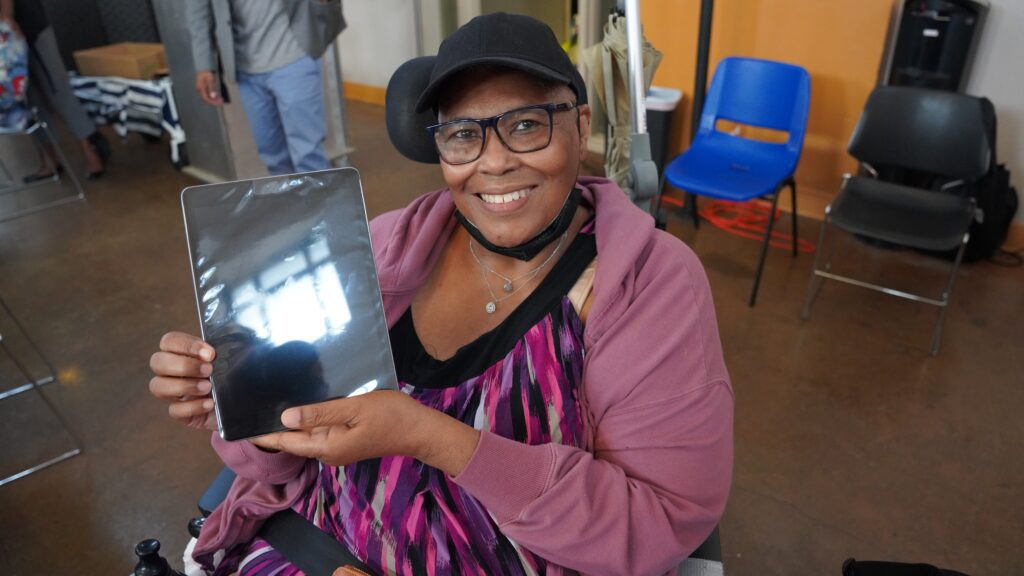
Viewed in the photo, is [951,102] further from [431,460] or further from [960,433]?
[431,460]

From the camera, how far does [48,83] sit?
14.7ft

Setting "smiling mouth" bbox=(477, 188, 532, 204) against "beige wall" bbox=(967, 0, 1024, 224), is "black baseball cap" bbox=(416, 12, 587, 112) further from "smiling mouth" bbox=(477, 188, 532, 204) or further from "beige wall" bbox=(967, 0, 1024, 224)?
"beige wall" bbox=(967, 0, 1024, 224)

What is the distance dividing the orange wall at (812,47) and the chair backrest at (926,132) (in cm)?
51

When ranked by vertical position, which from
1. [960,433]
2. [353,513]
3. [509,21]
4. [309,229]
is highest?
[509,21]

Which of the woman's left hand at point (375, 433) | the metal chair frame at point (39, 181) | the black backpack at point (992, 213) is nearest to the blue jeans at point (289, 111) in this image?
the metal chair frame at point (39, 181)

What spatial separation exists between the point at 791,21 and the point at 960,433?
7.17 feet

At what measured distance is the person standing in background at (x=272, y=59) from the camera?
3293 mm

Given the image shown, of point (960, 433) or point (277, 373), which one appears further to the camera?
point (960, 433)

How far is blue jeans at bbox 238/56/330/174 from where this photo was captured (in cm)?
344

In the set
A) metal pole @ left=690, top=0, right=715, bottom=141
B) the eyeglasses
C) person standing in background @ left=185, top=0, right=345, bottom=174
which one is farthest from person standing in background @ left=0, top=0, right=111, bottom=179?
the eyeglasses

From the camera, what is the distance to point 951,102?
9.52ft

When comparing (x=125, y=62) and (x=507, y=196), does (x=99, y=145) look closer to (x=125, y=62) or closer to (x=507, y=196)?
(x=125, y=62)

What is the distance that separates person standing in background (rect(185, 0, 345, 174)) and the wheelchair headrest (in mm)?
2404

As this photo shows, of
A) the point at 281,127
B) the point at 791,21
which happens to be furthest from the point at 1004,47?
the point at 281,127
